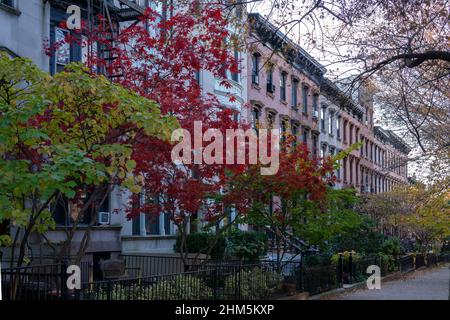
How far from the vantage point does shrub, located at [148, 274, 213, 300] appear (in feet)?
38.2

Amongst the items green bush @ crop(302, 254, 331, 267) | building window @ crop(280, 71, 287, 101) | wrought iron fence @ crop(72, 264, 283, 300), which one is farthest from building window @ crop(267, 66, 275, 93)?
wrought iron fence @ crop(72, 264, 283, 300)

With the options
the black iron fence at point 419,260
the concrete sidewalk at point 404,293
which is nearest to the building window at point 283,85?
the black iron fence at point 419,260

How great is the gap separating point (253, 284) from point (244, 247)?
4.93m

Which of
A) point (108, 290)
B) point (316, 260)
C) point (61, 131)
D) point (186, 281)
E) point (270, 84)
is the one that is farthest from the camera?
point (270, 84)

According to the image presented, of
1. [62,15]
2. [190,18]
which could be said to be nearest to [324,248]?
[190,18]

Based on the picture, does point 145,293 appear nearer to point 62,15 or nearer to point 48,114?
point 48,114

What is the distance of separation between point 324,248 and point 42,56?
34.3ft

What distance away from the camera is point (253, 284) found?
14883 millimetres

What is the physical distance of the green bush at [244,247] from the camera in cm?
1977

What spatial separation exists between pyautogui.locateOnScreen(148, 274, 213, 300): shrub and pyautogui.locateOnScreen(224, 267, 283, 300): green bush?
2.47 ft

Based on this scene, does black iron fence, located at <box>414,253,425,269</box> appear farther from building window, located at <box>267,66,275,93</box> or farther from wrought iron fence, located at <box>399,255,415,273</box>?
building window, located at <box>267,66,275,93</box>

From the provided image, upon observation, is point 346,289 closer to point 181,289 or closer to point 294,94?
point 181,289

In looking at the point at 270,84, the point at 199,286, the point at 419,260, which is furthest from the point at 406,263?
the point at 199,286

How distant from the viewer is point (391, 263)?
29516 millimetres
